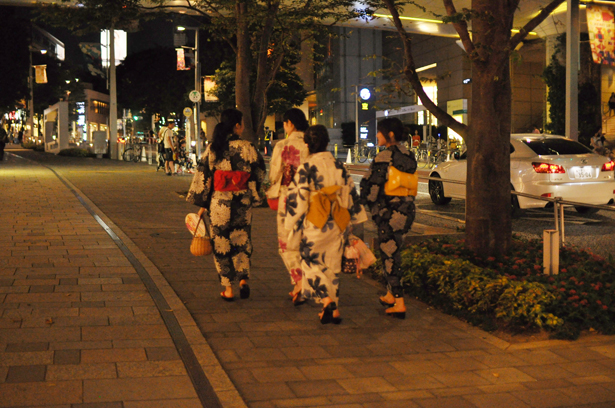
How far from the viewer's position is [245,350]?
193 inches

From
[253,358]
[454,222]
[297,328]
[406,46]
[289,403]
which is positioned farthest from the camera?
[454,222]

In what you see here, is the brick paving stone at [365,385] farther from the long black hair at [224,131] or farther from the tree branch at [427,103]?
the tree branch at [427,103]

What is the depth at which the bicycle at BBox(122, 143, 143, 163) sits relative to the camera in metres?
33.7

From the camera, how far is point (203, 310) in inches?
235

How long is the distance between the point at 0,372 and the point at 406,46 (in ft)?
16.1

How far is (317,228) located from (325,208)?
0.18m

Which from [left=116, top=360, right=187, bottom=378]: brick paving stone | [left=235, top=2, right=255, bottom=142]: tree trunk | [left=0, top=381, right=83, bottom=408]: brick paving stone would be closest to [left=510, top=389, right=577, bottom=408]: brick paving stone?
[left=116, top=360, right=187, bottom=378]: brick paving stone

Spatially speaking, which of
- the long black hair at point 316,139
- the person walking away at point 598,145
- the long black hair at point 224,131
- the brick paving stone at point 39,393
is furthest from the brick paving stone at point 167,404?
the person walking away at point 598,145

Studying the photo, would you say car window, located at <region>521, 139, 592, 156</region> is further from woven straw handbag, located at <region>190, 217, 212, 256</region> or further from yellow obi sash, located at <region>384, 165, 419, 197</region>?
woven straw handbag, located at <region>190, 217, 212, 256</region>

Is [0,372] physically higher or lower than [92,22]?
lower

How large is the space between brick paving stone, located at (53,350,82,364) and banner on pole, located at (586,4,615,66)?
1596 cm

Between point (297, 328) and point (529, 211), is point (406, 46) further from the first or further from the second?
point (529, 211)

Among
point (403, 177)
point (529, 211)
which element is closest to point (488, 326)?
point (403, 177)

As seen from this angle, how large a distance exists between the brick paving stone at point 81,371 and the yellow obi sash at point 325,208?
1853mm
